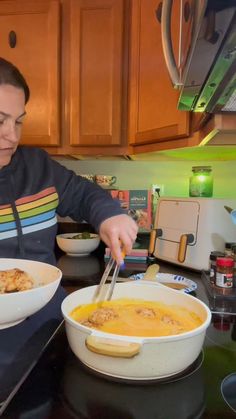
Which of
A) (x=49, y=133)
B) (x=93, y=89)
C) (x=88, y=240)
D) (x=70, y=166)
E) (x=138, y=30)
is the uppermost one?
(x=138, y=30)

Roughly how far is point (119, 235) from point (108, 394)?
0.29 metres

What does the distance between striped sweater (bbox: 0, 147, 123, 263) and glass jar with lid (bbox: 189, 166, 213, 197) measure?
0.62 metres

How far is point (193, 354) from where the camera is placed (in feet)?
1.59

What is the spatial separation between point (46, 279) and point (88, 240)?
0.75m

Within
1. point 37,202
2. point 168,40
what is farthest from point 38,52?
point 168,40

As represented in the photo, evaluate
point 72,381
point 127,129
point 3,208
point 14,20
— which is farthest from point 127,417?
point 14,20

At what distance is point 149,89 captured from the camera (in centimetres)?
125

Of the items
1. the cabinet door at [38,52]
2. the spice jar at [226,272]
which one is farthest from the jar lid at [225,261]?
the cabinet door at [38,52]

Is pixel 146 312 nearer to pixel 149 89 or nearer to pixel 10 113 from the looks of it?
pixel 10 113

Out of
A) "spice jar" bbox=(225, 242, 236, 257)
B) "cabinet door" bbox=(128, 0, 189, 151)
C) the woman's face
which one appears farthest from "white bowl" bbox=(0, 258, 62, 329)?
"cabinet door" bbox=(128, 0, 189, 151)

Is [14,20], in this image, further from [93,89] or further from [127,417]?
[127,417]

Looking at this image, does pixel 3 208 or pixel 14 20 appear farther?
pixel 14 20

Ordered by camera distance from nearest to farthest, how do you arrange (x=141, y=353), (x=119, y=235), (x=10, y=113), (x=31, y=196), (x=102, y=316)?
(x=141, y=353), (x=102, y=316), (x=119, y=235), (x=10, y=113), (x=31, y=196)

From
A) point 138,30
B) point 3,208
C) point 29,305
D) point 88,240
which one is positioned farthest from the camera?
point 88,240
